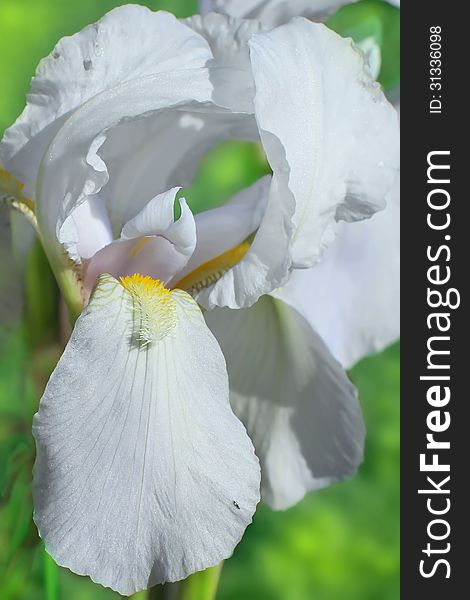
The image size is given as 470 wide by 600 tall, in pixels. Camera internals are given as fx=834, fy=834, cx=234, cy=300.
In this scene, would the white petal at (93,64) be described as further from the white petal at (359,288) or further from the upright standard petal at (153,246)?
the white petal at (359,288)

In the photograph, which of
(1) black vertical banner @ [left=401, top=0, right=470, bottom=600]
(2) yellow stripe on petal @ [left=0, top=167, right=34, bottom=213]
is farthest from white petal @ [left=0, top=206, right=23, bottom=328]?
(1) black vertical banner @ [left=401, top=0, right=470, bottom=600]

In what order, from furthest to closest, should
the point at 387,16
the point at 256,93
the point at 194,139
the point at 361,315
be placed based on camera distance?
the point at 387,16
the point at 361,315
the point at 194,139
the point at 256,93

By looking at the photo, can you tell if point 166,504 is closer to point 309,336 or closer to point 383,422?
point 309,336

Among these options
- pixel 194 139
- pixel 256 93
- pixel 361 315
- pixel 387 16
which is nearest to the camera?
pixel 256 93

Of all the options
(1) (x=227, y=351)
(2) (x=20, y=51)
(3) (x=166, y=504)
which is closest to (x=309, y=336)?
(1) (x=227, y=351)

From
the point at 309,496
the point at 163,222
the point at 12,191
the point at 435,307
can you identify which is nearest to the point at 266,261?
the point at 163,222
